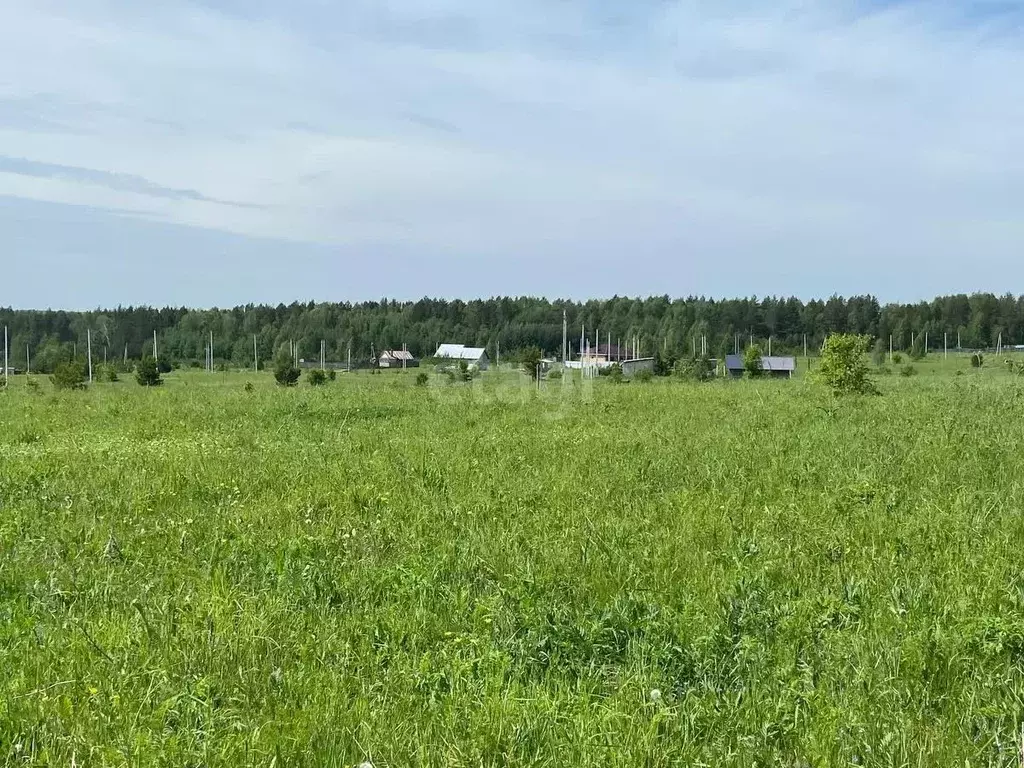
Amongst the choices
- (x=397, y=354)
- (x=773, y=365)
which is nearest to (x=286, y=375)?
(x=773, y=365)

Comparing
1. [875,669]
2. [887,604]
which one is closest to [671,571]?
[887,604]

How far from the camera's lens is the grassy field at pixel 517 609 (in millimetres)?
3057

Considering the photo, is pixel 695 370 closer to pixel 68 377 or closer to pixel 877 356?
pixel 877 356

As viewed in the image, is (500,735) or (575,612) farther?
(575,612)

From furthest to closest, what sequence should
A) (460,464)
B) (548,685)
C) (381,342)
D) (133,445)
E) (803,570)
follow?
(381,342) < (133,445) < (460,464) < (803,570) < (548,685)

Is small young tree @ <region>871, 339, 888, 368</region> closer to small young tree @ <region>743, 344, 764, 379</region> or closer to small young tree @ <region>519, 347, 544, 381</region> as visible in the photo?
small young tree @ <region>743, 344, 764, 379</region>

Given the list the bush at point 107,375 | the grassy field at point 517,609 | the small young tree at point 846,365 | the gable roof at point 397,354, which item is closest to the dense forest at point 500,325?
the gable roof at point 397,354

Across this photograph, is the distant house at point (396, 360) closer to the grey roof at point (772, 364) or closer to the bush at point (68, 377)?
the grey roof at point (772, 364)

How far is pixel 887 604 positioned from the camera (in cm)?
441

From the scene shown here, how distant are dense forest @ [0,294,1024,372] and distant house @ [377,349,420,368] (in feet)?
7.75

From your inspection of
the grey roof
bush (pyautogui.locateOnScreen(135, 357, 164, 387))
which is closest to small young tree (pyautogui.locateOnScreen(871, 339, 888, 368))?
the grey roof

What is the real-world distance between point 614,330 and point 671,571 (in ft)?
294

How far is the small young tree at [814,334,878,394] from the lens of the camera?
2150 cm

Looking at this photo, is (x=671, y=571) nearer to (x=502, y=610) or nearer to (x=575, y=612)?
(x=575, y=612)
